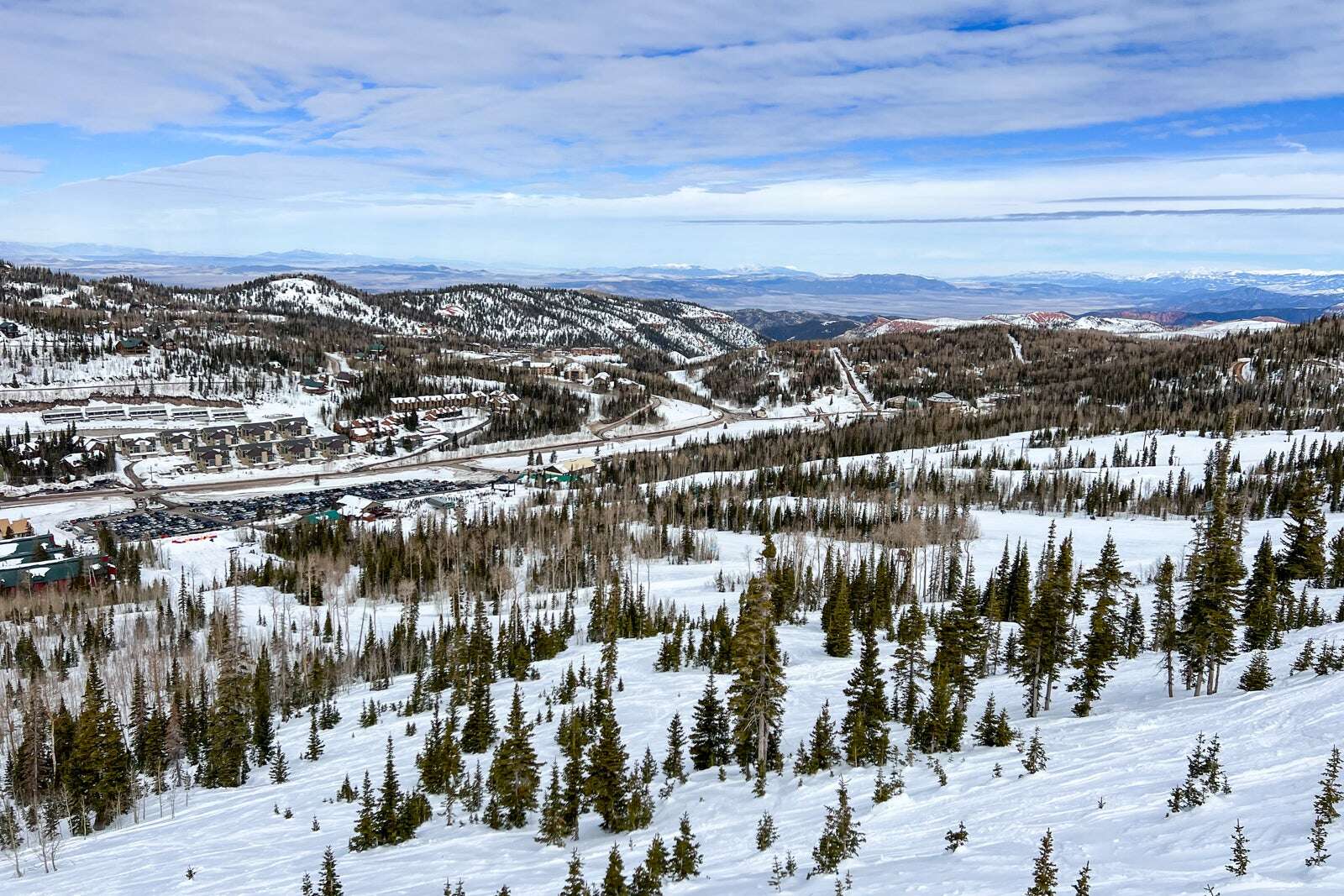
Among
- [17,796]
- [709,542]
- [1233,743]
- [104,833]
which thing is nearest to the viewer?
[1233,743]

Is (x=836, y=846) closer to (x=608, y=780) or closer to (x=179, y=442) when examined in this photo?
(x=608, y=780)

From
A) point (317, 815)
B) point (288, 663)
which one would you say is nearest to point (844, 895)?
point (317, 815)

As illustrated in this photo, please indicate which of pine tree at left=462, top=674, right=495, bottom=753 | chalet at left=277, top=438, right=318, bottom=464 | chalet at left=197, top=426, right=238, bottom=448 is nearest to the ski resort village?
pine tree at left=462, top=674, right=495, bottom=753

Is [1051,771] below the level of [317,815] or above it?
above

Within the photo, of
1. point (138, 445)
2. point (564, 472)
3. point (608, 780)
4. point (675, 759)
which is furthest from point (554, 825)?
point (138, 445)

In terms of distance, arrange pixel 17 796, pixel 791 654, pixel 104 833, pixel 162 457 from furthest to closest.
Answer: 1. pixel 162 457
2. pixel 791 654
3. pixel 17 796
4. pixel 104 833

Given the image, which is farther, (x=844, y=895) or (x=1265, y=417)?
(x=1265, y=417)

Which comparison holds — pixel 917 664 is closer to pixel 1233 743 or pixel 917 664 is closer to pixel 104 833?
pixel 1233 743
